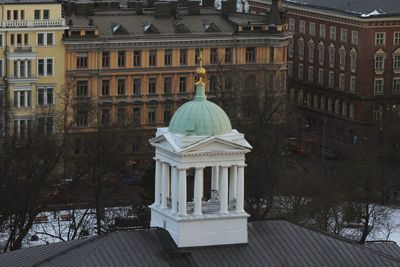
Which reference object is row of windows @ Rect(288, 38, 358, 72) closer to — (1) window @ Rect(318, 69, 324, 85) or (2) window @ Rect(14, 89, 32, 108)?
(1) window @ Rect(318, 69, 324, 85)

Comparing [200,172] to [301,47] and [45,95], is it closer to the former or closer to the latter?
[45,95]

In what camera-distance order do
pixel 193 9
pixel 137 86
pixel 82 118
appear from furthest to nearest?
pixel 193 9, pixel 137 86, pixel 82 118

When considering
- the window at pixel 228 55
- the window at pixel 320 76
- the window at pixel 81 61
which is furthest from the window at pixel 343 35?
the window at pixel 81 61

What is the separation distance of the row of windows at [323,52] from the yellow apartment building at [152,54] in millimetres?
14287

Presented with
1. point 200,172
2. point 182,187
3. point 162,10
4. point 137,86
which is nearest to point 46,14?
point 137,86

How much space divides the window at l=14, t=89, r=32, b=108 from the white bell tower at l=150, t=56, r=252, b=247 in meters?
71.4

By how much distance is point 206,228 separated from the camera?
7575 cm

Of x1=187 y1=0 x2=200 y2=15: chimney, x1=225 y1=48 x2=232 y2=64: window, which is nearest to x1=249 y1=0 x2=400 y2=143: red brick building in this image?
x1=225 y1=48 x2=232 y2=64: window

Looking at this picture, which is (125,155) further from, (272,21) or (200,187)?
(200,187)

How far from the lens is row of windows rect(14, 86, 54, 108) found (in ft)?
483

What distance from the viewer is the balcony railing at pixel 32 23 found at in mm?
145500

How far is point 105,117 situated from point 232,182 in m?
70.5

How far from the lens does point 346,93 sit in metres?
170

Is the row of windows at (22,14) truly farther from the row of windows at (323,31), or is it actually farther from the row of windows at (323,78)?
the row of windows at (323,78)
